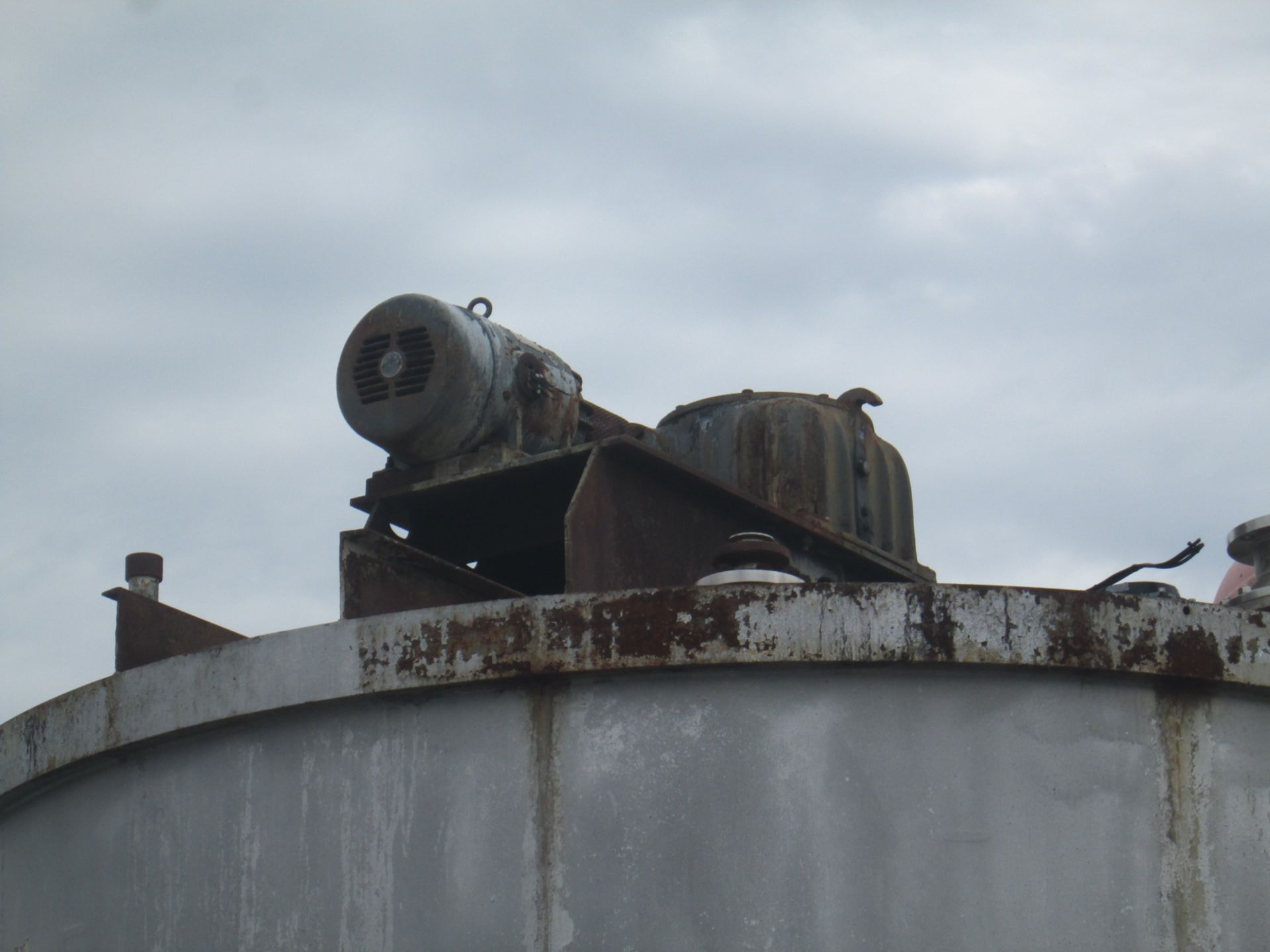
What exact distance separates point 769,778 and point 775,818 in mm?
106

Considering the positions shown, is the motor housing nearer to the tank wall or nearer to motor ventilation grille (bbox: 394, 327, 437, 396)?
motor ventilation grille (bbox: 394, 327, 437, 396)

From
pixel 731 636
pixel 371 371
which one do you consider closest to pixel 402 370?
pixel 371 371

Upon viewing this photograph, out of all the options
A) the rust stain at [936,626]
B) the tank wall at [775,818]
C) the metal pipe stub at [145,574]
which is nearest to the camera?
the tank wall at [775,818]

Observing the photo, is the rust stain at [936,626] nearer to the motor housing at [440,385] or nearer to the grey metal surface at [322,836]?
the grey metal surface at [322,836]

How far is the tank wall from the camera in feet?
15.6

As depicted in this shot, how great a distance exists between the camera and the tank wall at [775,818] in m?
4.75

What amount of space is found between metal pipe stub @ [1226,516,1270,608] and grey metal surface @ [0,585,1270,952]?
5.41ft

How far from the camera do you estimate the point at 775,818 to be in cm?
479

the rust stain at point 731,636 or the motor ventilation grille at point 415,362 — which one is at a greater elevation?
the motor ventilation grille at point 415,362

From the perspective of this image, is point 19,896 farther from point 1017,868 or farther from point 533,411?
point 1017,868

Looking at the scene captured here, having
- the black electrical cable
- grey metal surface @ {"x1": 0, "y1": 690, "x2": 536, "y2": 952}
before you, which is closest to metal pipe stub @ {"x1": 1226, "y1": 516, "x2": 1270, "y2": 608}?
the black electrical cable

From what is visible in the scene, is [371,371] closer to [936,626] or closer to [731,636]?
[731,636]

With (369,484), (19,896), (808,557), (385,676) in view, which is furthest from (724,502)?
(19,896)

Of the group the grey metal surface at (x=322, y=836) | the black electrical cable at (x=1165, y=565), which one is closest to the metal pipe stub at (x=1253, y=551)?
the black electrical cable at (x=1165, y=565)
